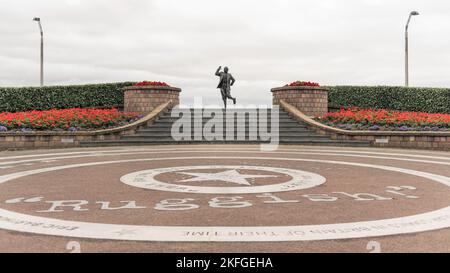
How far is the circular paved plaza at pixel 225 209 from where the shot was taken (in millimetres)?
4203

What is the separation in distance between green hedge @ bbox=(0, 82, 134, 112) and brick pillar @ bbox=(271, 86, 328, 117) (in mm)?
10148

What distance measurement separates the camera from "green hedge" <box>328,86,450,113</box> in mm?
28734

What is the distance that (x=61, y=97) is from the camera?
94.0 feet

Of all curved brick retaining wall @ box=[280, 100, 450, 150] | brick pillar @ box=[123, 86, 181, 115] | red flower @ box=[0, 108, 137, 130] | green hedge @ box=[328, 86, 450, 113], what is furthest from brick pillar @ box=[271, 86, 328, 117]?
red flower @ box=[0, 108, 137, 130]

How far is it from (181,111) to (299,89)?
6648mm

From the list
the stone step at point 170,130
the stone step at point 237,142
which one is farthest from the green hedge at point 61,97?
the stone step at point 237,142

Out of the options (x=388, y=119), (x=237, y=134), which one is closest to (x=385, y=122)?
(x=388, y=119)

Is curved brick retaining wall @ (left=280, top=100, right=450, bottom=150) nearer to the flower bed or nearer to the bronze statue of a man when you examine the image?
the flower bed

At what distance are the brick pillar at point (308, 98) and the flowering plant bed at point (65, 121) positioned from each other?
28.3 feet

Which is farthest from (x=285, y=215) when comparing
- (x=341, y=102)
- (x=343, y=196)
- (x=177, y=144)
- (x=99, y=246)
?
(x=341, y=102)

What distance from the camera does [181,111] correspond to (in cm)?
2344

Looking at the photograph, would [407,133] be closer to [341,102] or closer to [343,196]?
[341,102]

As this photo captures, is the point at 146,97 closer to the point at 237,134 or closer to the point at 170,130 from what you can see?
the point at 170,130
